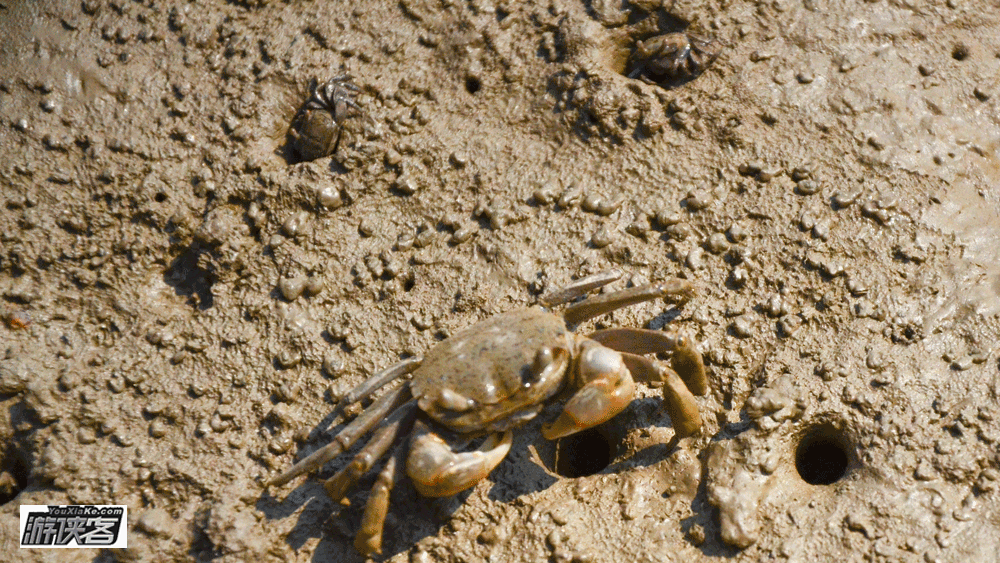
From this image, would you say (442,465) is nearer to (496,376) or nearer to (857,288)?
(496,376)

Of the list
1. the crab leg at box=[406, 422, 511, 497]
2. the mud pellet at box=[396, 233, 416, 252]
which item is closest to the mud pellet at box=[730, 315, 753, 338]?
the crab leg at box=[406, 422, 511, 497]

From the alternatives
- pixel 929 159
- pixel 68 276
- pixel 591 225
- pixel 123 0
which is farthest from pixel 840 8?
pixel 68 276

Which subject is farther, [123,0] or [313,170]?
[123,0]

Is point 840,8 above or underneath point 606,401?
above

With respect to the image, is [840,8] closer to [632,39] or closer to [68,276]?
[632,39]

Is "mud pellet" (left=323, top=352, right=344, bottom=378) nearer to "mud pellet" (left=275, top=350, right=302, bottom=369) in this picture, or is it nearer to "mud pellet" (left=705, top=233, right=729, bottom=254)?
"mud pellet" (left=275, top=350, right=302, bottom=369)

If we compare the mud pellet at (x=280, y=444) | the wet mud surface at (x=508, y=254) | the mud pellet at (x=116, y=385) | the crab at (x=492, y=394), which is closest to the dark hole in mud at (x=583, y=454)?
the wet mud surface at (x=508, y=254)

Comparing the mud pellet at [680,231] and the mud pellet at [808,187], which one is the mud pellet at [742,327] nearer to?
the mud pellet at [680,231]

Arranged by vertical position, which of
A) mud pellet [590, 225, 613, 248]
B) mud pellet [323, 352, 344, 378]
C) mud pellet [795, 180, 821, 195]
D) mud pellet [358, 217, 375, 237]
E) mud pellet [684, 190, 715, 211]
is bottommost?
mud pellet [323, 352, 344, 378]
